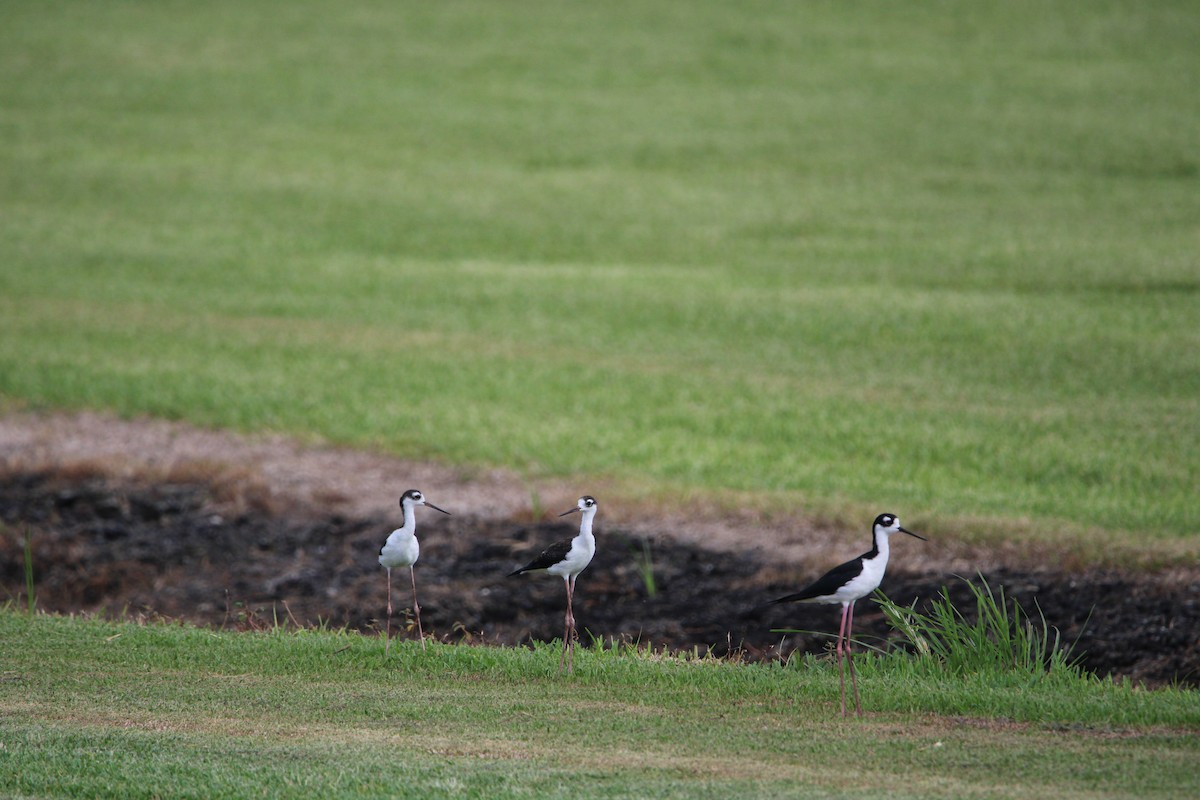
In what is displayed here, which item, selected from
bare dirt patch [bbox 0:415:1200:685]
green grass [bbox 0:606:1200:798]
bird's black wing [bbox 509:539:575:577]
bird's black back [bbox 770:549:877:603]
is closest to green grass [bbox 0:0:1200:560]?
bare dirt patch [bbox 0:415:1200:685]

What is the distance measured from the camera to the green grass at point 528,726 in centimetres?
710

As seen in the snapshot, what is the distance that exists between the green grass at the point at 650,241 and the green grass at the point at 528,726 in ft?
16.0

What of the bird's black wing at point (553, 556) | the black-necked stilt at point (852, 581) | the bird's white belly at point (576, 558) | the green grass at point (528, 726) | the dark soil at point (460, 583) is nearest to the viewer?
the green grass at point (528, 726)

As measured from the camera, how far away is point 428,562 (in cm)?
1374

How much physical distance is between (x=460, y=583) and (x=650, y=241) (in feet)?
48.8

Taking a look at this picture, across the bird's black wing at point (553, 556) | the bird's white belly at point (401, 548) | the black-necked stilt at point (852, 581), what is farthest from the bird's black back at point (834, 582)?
the bird's white belly at point (401, 548)

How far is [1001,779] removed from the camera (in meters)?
7.14

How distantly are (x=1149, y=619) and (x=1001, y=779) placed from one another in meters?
4.83

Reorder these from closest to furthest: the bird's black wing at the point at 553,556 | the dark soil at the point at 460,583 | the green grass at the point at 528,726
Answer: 1. the green grass at the point at 528,726
2. the bird's black wing at the point at 553,556
3. the dark soil at the point at 460,583

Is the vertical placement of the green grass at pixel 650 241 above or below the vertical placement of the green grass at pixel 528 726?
above

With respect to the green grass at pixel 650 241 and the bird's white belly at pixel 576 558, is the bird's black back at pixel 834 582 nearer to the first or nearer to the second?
the bird's white belly at pixel 576 558

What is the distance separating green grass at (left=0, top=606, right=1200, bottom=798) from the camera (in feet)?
23.3

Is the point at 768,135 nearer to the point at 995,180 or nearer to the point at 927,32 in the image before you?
the point at 995,180

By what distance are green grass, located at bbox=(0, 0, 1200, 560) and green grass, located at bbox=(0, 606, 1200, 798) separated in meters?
4.86
